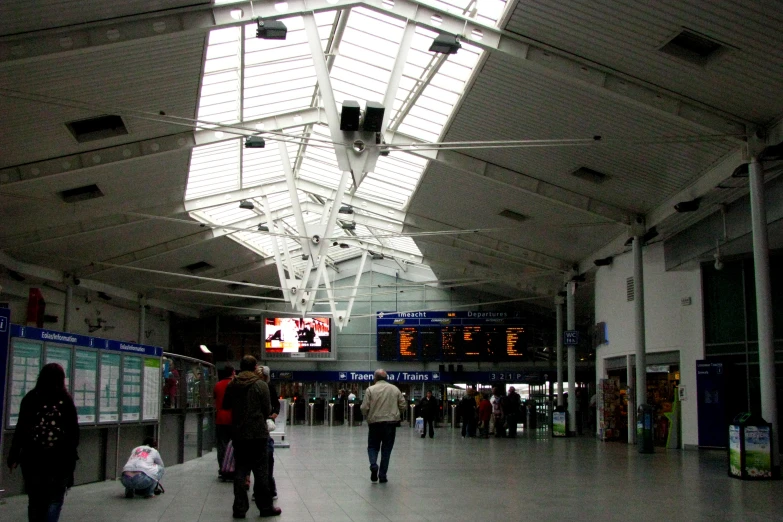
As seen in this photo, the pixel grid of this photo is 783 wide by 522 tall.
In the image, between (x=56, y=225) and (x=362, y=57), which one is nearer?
(x=362, y=57)

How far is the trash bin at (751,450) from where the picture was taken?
12938mm

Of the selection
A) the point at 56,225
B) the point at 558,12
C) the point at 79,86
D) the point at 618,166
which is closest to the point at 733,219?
the point at 618,166

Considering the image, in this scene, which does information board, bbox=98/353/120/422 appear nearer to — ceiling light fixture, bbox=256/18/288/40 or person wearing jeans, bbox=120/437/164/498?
person wearing jeans, bbox=120/437/164/498

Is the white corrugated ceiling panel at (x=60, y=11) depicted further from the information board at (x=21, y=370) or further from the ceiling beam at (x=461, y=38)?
the information board at (x=21, y=370)

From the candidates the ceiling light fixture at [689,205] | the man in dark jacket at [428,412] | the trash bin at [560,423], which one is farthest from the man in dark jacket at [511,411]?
the ceiling light fixture at [689,205]

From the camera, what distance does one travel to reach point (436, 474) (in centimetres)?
1284

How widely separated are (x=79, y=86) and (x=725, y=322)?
15.0 m

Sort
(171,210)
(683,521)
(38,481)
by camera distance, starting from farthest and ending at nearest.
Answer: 1. (171,210)
2. (683,521)
3. (38,481)

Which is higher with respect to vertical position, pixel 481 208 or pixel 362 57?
pixel 362 57

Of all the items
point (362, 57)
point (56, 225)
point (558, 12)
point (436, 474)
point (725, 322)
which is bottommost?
point (436, 474)

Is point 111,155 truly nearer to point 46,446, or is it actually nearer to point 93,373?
point 93,373

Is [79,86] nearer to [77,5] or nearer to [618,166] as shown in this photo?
[77,5]

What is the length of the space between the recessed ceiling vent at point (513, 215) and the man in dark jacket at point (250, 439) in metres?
16.9

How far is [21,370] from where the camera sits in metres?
9.60
